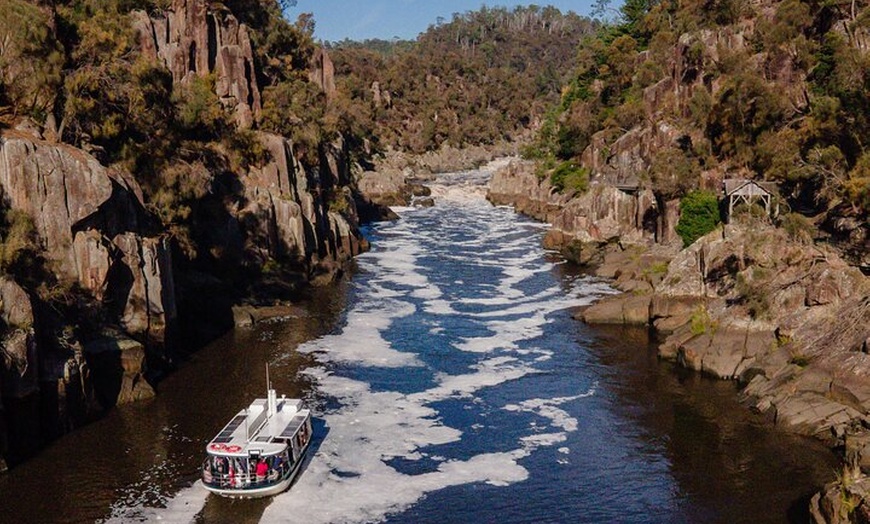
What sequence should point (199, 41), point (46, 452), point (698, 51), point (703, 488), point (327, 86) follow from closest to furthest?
point (703, 488)
point (46, 452)
point (199, 41)
point (698, 51)
point (327, 86)

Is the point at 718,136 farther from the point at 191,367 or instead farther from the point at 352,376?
the point at 191,367

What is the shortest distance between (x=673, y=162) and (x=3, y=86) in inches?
2529

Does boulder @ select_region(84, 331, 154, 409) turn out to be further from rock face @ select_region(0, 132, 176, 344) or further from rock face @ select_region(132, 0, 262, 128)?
rock face @ select_region(132, 0, 262, 128)

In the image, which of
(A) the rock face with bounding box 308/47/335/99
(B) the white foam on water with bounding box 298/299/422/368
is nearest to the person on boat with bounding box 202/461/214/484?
(B) the white foam on water with bounding box 298/299/422/368

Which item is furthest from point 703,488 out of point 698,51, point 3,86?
point 698,51

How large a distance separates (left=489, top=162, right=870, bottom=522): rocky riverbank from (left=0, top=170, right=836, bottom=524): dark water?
6.33 feet

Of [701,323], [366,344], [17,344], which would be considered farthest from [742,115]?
[17,344]

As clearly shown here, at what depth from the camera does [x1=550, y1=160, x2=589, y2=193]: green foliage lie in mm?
123588

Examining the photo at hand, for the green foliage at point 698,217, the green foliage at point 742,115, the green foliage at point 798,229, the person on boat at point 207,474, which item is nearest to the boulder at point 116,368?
the person on boat at point 207,474

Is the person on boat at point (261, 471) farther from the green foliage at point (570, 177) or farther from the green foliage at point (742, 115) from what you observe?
the green foliage at point (570, 177)

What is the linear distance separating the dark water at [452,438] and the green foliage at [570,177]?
59.6m

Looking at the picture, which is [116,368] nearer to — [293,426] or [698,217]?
[293,426]

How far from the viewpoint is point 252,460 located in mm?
34438

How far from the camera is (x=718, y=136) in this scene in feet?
294
